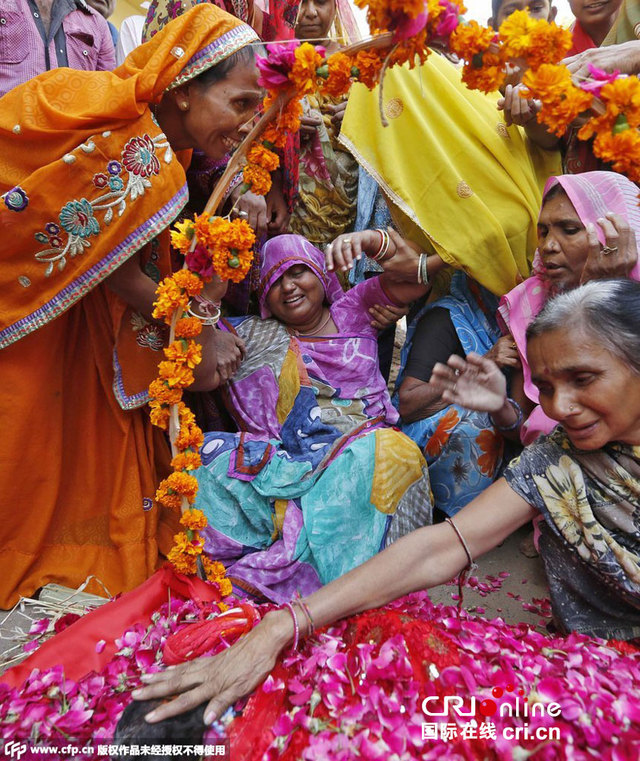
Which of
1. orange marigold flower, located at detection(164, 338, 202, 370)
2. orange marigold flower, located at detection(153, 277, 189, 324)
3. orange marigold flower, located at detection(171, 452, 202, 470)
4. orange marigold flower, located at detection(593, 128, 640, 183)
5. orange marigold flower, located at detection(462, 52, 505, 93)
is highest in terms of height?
orange marigold flower, located at detection(462, 52, 505, 93)

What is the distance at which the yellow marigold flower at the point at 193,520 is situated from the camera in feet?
7.66

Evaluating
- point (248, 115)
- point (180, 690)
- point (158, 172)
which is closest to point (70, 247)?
point (158, 172)

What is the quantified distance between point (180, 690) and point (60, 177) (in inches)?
74.4

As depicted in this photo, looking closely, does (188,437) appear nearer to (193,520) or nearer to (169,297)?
(193,520)

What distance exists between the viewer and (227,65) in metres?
2.47

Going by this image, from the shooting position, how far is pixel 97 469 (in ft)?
9.54

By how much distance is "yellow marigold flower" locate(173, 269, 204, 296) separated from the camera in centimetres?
232

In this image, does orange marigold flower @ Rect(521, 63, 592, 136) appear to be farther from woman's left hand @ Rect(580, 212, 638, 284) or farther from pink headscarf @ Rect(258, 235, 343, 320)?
pink headscarf @ Rect(258, 235, 343, 320)

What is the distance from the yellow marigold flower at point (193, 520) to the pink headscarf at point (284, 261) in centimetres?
145

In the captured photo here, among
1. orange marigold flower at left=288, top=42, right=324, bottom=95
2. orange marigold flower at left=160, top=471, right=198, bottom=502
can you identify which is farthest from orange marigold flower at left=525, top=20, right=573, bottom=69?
orange marigold flower at left=160, top=471, right=198, bottom=502

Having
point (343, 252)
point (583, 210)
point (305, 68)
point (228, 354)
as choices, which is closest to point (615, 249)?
point (583, 210)

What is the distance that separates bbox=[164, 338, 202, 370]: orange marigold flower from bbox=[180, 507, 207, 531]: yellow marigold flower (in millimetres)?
573

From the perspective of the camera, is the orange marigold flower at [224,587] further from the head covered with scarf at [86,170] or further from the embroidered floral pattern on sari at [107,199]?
the embroidered floral pattern on sari at [107,199]

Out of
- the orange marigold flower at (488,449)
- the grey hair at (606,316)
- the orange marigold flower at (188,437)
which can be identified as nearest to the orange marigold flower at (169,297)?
the orange marigold flower at (188,437)
